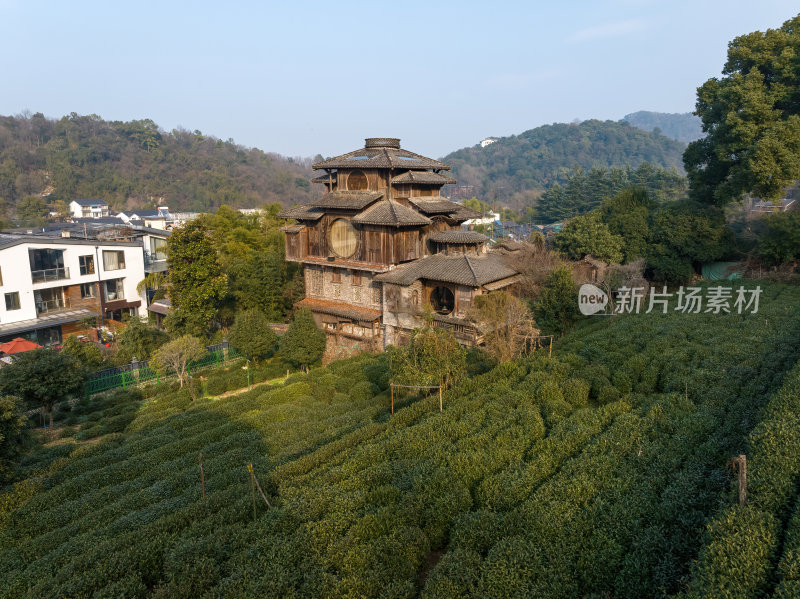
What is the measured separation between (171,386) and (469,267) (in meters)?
12.8

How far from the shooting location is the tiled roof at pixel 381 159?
24.2 metres

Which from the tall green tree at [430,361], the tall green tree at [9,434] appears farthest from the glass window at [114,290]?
the tall green tree at [430,361]

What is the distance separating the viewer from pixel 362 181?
82.0ft

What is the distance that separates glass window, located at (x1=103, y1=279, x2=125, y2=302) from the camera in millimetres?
32625

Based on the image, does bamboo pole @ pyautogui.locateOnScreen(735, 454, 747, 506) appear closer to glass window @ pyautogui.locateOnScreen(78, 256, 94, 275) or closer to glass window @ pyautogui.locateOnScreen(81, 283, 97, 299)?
glass window @ pyautogui.locateOnScreen(78, 256, 94, 275)

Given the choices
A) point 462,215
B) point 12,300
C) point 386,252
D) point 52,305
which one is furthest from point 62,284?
point 462,215

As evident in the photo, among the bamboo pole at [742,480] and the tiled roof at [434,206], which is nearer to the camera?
the bamboo pole at [742,480]

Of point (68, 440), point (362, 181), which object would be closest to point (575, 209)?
point (362, 181)

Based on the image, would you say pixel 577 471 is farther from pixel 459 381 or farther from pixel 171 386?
pixel 171 386

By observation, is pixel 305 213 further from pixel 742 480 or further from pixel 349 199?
pixel 742 480

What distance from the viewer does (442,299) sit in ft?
76.7

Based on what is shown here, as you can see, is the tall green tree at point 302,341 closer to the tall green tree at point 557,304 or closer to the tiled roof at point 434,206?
the tiled roof at point 434,206

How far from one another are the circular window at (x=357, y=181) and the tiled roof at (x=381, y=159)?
585 millimetres

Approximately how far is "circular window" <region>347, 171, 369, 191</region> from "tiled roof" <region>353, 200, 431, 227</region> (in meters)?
1.40
